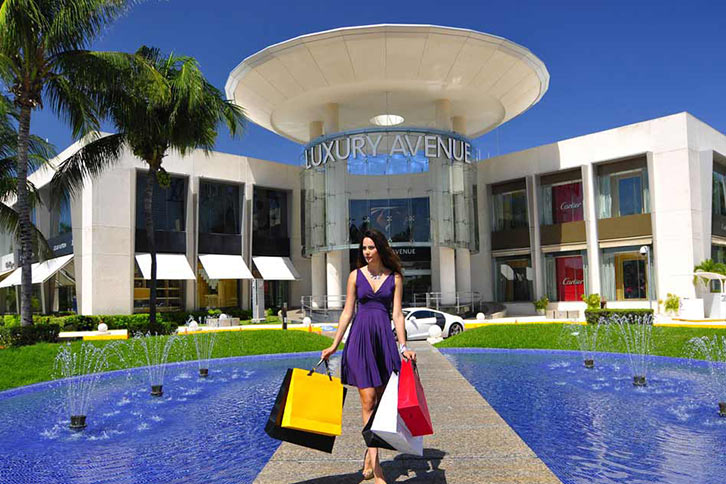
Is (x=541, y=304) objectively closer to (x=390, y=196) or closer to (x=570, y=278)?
(x=570, y=278)

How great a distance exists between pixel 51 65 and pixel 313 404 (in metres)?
16.2

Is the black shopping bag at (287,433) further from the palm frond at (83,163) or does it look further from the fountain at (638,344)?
the palm frond at (83,163)

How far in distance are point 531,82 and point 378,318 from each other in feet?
100

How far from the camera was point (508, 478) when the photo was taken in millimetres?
4836

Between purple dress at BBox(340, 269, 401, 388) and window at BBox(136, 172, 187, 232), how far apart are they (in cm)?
2941

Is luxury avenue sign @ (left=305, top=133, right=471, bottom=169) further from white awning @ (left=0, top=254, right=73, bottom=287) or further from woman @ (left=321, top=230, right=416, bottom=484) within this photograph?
woman @ (left=321, top=230, right=416, bottom=484)

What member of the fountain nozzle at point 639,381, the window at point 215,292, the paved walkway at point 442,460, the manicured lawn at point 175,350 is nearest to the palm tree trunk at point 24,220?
the manicured lawn at point 175,350

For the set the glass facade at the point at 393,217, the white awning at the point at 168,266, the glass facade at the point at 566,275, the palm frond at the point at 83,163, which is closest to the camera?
the palm frond at the point at 83,163

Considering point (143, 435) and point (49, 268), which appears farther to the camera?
point (49, 268)

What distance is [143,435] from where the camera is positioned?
322 inches

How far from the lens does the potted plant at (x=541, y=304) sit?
34281 mm

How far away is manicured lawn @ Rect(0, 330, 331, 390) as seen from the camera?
1361 cm

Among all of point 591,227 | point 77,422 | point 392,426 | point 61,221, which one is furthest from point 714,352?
point 61,221

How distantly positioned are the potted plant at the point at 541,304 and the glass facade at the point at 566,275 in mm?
809
